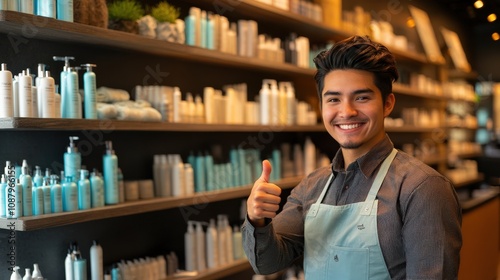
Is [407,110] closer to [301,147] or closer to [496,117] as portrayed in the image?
[301,147]

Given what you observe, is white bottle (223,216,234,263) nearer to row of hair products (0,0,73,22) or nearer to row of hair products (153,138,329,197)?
row of hair products (153,138,329,197)

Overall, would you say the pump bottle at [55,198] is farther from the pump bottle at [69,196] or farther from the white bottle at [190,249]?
the white bottle at [190,249]

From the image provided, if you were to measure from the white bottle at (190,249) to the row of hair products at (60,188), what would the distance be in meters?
0.66

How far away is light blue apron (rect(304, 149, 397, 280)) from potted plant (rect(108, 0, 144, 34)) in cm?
146

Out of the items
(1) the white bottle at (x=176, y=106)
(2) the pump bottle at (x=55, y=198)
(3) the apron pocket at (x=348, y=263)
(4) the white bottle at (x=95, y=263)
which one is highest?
(1) the white bottle at (x=176, y=106)

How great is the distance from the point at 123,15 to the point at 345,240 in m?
1.69

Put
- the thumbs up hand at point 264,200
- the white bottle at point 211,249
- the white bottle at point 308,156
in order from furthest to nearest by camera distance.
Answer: the white bottle at point 308,156 → the white bottle at point 211,249 → the thumbs up hand at point 264,200

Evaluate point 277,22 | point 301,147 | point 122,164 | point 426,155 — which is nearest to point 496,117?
point 426,155

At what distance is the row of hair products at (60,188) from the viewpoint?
2.26 m

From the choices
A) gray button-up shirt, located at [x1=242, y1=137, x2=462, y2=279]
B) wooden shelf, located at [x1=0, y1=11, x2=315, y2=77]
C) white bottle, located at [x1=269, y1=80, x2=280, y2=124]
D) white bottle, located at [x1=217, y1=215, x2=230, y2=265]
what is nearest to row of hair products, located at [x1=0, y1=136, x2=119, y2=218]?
wooden shelf, located at [x1=0, y1=11, x2=315, y2=77]

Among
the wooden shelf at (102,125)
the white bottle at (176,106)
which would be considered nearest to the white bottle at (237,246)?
the wooden shelf at (102,125)

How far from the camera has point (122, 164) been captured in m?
3.09

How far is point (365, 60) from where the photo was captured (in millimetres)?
1734

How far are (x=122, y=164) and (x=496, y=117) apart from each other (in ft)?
22.6
